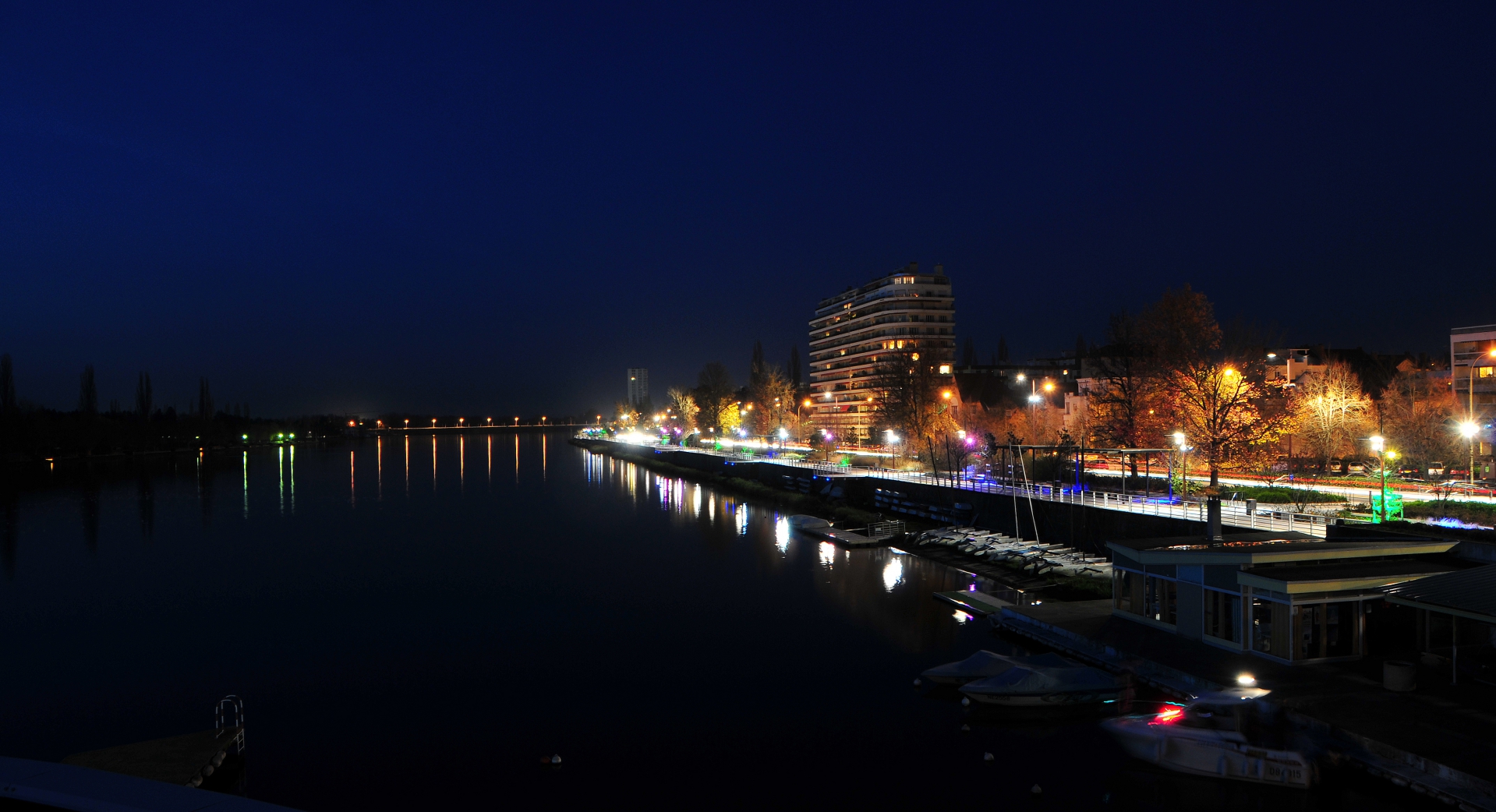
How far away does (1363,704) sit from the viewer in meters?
13.5

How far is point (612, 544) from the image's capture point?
4366 cm

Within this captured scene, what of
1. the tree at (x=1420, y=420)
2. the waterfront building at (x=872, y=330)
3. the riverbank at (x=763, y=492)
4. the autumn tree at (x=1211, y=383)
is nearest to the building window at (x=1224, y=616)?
the autumn tree at (x=1211, y=383)

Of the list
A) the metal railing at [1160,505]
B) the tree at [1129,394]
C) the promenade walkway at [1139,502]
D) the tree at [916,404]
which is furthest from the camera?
the tree at [916,404]

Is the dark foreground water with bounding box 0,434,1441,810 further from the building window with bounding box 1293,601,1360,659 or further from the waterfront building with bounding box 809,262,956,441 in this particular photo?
the waterfront building with bounding box 809,262,956,441

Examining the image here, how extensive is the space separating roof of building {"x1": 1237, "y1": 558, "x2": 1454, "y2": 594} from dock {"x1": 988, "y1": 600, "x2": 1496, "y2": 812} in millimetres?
1464

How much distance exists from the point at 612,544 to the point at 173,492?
176 ft

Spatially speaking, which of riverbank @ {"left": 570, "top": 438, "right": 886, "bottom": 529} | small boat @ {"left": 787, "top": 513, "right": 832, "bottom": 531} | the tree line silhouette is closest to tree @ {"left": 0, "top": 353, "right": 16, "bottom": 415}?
the tree line silhouette

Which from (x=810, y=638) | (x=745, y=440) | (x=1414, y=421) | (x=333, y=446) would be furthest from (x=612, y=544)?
(x=333, y=446)

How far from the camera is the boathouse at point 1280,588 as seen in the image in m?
15.8

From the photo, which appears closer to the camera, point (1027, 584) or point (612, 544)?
point (1027, 584)

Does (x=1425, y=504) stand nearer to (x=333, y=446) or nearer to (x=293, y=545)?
(x=293, y=545)

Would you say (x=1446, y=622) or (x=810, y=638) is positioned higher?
(x=1446, y=622)

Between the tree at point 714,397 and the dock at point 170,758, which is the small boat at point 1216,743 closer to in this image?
the dock at point 170,758

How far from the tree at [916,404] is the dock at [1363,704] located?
130 feet
